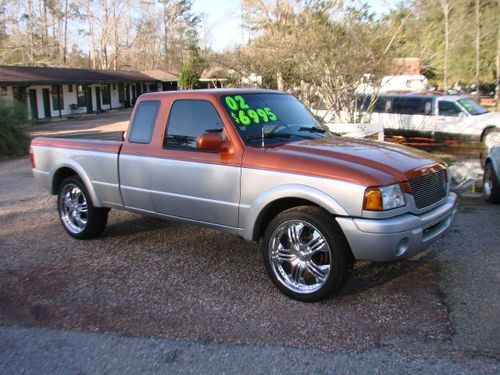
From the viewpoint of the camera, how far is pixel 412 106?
60.1ft

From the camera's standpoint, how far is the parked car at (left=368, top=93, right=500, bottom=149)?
16906 millimetres

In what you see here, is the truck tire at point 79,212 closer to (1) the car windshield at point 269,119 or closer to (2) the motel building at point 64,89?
(1) the car windshield at point 269,119

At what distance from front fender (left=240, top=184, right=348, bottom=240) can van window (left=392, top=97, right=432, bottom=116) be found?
14814mm

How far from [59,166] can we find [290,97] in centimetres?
306

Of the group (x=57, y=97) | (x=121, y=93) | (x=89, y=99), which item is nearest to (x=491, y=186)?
(x=57, y=97)

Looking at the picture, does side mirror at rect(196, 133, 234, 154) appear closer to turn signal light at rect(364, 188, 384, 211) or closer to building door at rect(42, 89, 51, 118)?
turn signal light at rect(364, 188, 384, 211)

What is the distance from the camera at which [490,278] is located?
4.84 meters

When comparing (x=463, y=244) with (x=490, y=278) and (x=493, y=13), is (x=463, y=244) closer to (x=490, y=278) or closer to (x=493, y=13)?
(x=490, y=278)

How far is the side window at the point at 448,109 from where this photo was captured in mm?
17328

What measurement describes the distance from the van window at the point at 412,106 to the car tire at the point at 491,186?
403 inches

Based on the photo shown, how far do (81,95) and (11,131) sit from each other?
75.3ft

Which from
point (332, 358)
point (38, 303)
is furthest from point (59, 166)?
point (332, 358)

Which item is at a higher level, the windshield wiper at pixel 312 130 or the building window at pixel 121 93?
the building window at pixel 121 93

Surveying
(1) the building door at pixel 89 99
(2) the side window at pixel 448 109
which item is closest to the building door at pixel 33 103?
(1) the building door at pixel 89 99
